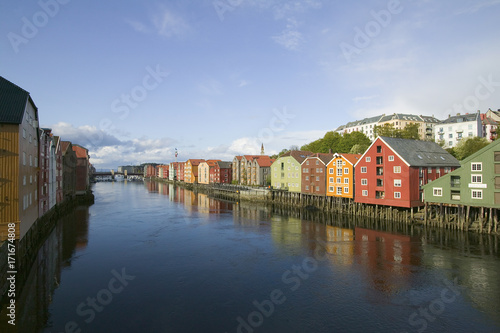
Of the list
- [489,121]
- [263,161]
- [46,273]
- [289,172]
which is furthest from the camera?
→ [263,161]

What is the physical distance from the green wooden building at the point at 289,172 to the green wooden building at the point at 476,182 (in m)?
26.2

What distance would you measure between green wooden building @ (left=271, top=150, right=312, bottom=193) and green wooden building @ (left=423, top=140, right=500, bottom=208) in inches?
1031

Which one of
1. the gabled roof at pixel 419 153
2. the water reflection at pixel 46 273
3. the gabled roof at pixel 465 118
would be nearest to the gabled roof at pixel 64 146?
A: the water reflection at pixel 46 273

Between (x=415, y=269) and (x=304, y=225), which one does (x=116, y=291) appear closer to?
(x=415, y=269)

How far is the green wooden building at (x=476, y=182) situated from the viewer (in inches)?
1074

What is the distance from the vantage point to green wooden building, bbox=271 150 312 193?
55.9 meters

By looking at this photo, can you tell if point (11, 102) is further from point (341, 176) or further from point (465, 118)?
point (465, 118)

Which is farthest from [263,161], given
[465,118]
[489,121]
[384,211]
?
[489,121]

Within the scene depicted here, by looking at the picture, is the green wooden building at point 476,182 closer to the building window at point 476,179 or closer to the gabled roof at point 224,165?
the building window at point 476,179

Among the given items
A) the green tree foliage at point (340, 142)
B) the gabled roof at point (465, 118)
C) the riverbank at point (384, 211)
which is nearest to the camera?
the riverbank at point (384, 211)

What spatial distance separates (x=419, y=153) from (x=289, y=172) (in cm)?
2466

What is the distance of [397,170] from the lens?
36.3 meters

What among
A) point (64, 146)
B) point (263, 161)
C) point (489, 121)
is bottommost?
point (263, 161)

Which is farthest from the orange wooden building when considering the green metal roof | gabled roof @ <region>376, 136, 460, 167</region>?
the green metal roof
